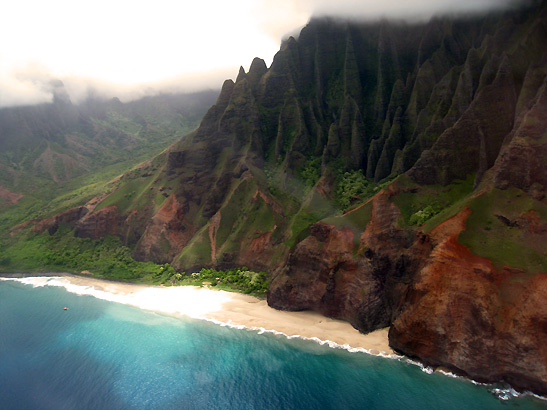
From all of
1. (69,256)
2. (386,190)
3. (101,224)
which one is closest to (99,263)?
(69,256)

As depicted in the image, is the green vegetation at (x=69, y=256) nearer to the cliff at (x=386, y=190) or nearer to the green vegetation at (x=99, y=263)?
the green vegetation at (x=99, y=263)

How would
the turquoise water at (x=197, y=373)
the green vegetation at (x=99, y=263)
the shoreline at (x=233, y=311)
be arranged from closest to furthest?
the turquoise water at (x=197, y=373), the shoreline at (x=233, y=311), the green vegetation at (x=99, y=263)

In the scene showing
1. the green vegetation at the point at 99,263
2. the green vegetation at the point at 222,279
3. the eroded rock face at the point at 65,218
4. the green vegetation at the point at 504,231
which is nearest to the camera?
the green vegetation at the point at 504,231

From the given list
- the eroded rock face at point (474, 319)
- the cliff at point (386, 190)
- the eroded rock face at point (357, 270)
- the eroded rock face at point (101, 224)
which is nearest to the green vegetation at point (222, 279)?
the cliff at point (386, 190)

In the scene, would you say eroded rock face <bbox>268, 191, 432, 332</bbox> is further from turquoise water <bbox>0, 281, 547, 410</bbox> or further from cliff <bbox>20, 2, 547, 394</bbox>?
turquoise water <bbox>0, 281, 547, 410</bbox>

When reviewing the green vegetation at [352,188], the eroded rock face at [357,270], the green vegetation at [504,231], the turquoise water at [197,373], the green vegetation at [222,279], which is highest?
the green vegetation at [504,231]

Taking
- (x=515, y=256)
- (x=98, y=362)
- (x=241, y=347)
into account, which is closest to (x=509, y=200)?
(x=515, y=256)

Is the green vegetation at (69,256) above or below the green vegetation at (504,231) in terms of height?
below
